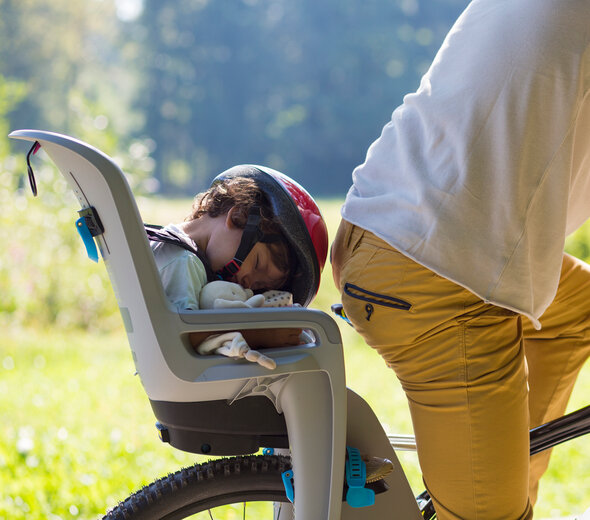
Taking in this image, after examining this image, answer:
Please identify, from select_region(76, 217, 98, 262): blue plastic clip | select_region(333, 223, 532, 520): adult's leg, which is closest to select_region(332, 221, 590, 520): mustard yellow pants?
select_region(333, 223, 532, 520): adult's leg

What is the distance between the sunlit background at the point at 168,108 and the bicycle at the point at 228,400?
3.35 m

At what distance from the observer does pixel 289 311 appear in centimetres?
137

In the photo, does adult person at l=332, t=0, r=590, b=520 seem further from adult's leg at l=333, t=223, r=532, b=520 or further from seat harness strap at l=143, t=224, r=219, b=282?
seat harness strap at l=143, t=224, r=219, b=282

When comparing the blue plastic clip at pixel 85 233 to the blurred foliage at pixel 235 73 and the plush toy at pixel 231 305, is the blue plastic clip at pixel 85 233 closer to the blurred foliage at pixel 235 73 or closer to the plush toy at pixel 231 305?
the plush toy at pixel 231 305

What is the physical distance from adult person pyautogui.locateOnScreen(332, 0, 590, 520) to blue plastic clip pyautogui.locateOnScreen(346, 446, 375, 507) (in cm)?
14

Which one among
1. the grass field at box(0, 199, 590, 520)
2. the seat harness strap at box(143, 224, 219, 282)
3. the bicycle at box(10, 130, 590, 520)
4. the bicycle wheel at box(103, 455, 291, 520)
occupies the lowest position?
the grass field at box(0, 199, 590, 520)

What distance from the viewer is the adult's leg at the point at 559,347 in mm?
1827

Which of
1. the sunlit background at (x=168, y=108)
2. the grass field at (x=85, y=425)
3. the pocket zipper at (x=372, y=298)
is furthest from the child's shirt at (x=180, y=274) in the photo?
the sunlit background at (x=168, y=108)

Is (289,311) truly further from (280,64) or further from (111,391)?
(280,64)

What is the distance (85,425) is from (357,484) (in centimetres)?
269

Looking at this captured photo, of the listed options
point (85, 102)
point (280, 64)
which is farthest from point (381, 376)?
point (280, 64)

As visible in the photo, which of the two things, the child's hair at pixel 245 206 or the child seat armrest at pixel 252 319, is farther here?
the child's hair at pixel 245 206

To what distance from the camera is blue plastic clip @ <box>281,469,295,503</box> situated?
4.92ft

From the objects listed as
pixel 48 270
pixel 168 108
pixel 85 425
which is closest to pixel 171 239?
pixel 85 425
